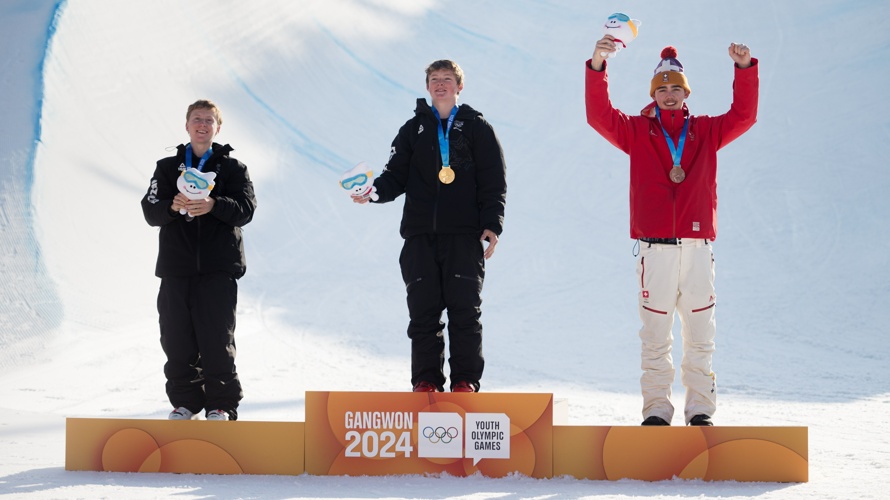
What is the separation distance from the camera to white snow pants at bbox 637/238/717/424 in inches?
135

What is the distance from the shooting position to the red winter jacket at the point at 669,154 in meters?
3.45

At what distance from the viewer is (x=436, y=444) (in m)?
3.22

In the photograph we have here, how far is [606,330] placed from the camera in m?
8.44

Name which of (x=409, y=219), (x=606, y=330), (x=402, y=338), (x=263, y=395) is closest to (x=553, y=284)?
(x=606, y=330)

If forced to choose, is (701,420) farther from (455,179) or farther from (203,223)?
(203,223)

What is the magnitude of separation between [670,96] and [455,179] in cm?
89

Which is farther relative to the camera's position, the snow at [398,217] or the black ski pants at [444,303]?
the snow at [398,217]

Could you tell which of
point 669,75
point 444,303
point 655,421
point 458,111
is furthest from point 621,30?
point 655,421

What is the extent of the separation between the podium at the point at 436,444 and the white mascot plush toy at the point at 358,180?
73 centimetres

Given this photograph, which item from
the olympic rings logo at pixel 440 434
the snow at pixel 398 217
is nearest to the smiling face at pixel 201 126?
the snow at pixel 398 217

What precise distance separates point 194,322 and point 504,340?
15.4ft

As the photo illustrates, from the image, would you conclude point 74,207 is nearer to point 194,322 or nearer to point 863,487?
point 194,322

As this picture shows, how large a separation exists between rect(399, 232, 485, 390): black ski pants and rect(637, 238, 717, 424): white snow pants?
2.05 ft

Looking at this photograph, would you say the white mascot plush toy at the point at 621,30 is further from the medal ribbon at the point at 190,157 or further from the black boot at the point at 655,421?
the medal ribbon at the point at 190,157
